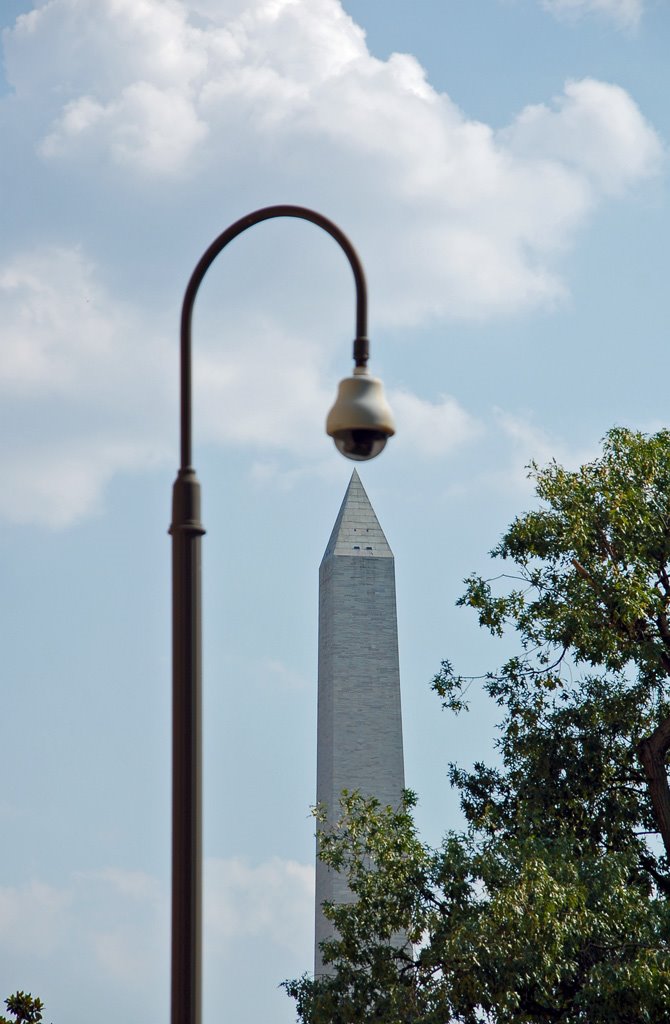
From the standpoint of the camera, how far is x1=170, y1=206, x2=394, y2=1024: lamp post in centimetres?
731

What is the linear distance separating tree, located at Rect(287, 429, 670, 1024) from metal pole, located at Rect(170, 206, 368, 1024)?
1067 cm

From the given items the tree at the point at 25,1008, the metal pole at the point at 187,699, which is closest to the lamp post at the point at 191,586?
the metal pole at the point at 187,699

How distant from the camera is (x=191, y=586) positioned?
7824 mm

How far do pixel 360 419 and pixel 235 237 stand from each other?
1375mm

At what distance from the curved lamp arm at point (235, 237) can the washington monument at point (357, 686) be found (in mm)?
27412

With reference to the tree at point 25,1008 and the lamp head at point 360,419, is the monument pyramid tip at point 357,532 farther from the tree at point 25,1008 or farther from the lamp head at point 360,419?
the lamp head at point 360,419

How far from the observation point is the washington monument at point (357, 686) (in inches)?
1406

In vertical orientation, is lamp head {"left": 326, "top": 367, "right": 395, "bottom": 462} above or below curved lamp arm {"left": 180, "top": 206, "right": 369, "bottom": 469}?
below

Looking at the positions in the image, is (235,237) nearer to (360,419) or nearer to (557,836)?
(360,419)

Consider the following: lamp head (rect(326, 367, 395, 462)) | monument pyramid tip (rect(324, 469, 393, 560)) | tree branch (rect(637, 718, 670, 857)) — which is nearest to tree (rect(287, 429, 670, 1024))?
tree branch (rect(637, 718, 670, 857))

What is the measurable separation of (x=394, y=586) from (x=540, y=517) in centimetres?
1601

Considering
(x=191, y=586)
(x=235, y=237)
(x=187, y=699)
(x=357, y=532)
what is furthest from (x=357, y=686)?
(x=187, y=699)

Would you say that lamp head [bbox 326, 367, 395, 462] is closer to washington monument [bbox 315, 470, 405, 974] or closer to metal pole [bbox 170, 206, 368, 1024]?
metal pole [bbox 170, 206, 368, 1024]

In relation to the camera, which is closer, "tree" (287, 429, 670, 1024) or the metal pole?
the metal pole
